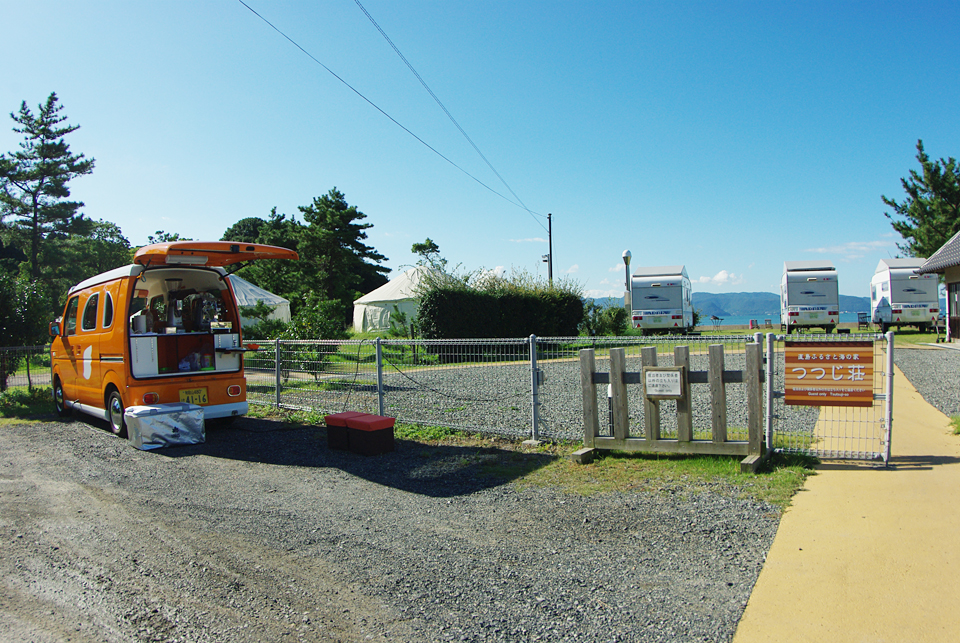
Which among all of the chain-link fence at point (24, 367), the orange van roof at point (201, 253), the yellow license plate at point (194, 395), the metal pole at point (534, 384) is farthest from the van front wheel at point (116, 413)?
the metal pole at point (534, 384)

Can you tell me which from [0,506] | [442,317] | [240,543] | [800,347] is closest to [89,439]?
[0,506]

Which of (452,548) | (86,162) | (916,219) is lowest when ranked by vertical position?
(452,548)

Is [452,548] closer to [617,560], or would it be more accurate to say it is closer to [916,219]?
[617,560]

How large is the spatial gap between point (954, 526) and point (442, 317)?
55.7 feet

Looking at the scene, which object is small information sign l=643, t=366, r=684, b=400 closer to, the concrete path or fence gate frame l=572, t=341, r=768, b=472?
fence gate frame l=572, t=341, r=768, b=472

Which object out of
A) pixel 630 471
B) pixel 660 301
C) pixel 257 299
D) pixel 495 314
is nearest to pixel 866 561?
pixel 630 471

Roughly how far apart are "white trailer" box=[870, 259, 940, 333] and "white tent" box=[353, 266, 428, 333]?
2275 centimetres

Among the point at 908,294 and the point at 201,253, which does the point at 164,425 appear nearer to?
the point at 201,253

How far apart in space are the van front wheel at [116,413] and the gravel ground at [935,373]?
11.3 metres

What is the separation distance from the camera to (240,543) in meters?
4.20

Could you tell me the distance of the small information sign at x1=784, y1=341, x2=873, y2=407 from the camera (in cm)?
546

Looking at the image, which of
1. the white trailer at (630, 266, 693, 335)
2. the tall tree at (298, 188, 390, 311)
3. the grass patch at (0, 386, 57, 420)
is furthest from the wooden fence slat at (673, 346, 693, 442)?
the tall tree at (298, 188, 390, 311)

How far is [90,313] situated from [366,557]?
7206mm

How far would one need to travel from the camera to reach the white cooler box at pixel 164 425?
7395 mm
